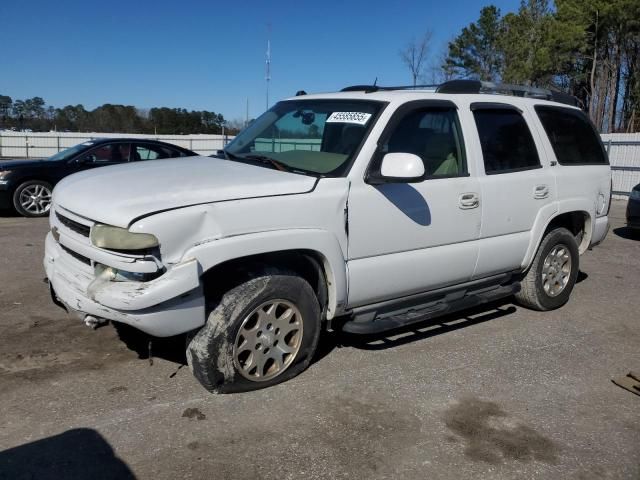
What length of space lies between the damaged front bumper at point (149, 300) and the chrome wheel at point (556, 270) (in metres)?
3.60

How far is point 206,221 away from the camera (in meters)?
3.18

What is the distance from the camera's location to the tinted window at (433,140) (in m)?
4.19

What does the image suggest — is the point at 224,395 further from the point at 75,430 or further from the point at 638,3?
the point at 638,3

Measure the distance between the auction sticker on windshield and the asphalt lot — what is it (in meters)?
1.69

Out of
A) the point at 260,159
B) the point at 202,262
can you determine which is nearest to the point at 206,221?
the point at 202,262

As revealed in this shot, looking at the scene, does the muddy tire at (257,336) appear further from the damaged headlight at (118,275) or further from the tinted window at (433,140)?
the tinted window at (433,140)

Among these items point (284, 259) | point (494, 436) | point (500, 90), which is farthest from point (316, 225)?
point (500, 90)

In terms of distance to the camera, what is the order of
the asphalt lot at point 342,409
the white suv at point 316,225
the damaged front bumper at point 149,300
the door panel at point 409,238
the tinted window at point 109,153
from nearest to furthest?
the asphalt lot at point 342,409, the damaged front bumper at point 149,300, the white suv at point 316,225, the door panel at point 409,238, the tinted window at point 109,153

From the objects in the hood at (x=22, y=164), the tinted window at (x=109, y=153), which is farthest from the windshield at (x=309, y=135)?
the hood at (x=22, y=164)

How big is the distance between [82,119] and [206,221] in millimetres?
65732

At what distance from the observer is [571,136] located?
5.61 metres

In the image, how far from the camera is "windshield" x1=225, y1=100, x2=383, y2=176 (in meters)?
3.95

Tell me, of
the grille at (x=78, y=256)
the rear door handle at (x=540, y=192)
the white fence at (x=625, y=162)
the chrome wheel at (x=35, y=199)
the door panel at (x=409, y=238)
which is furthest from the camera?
the white fence at (x=625, y=162)

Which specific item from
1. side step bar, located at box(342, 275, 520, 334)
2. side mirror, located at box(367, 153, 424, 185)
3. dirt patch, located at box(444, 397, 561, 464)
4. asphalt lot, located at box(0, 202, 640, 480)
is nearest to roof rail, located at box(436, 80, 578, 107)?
side mirror, located at box(367, 153, 424, 185)
